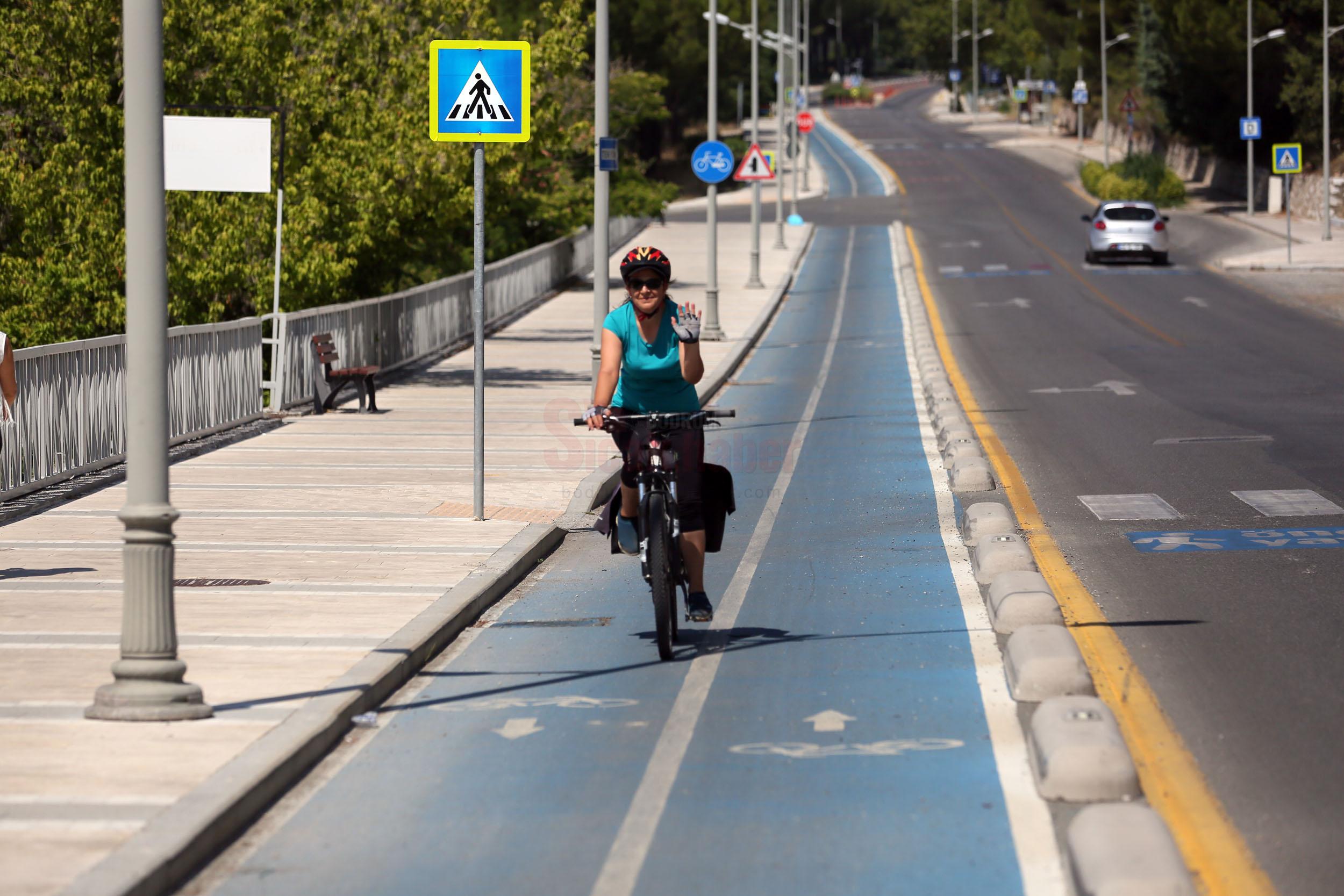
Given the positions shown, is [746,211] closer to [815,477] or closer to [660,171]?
[660,171]

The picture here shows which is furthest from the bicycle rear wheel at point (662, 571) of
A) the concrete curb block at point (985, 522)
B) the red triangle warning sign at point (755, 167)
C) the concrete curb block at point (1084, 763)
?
the red triangle warning sign at point (755, 167)

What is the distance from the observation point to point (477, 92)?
1325cm

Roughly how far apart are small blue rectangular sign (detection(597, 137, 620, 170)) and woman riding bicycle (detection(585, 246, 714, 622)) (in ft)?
42.2

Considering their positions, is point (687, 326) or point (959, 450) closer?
point (687, 326)

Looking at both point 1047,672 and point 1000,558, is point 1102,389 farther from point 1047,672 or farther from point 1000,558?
point 1047,672

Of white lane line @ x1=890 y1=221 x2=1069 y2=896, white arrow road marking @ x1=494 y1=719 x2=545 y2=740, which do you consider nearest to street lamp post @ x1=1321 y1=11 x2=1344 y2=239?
white lane line @ x1=890 y1=221 x2=1069 y2=896

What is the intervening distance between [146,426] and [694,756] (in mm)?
2679

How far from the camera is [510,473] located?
53.0ft

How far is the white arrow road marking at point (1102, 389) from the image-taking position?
2291 cm

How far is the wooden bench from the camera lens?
21.3 meters

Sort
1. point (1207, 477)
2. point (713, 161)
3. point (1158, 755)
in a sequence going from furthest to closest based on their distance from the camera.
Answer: point (713, 161) < point (1207, 477) < point (1158, 755)

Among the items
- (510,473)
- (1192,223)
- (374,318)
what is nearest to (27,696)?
(510,473)

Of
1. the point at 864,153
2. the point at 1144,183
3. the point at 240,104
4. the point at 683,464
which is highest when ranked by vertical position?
the point at 864,153

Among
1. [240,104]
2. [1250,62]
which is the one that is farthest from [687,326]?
[1250,62]
